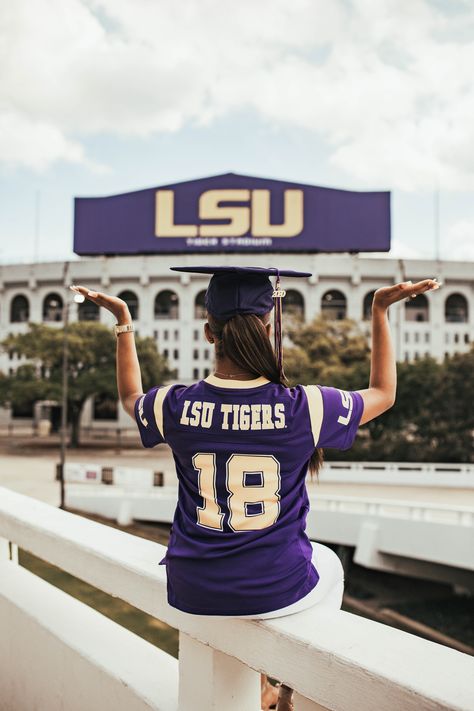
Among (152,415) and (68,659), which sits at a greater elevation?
(152,415)

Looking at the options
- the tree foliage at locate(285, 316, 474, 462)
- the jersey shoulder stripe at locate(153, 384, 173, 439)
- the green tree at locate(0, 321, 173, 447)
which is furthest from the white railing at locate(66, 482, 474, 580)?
the green tree at locate(0, 321, 173, 447)

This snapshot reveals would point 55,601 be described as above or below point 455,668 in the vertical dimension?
below

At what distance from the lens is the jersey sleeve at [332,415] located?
1621 millimetres

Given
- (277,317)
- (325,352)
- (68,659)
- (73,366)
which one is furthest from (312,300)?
(277,317)

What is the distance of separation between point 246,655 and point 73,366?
4309 cm

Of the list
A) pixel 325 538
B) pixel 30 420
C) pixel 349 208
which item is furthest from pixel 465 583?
pixel 30 420

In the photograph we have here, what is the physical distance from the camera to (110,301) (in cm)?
214

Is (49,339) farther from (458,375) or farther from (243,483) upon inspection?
(243,483)

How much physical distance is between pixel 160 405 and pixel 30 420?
6260 cm

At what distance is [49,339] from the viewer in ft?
137

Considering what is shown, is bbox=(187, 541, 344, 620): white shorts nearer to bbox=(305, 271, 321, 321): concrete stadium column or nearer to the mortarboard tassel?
the mortarboard tassel

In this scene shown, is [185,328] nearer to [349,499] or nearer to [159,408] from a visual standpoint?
[349,499]

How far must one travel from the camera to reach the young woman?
1.62 metres

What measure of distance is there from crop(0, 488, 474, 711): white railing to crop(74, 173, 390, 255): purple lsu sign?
18098 millimetres
